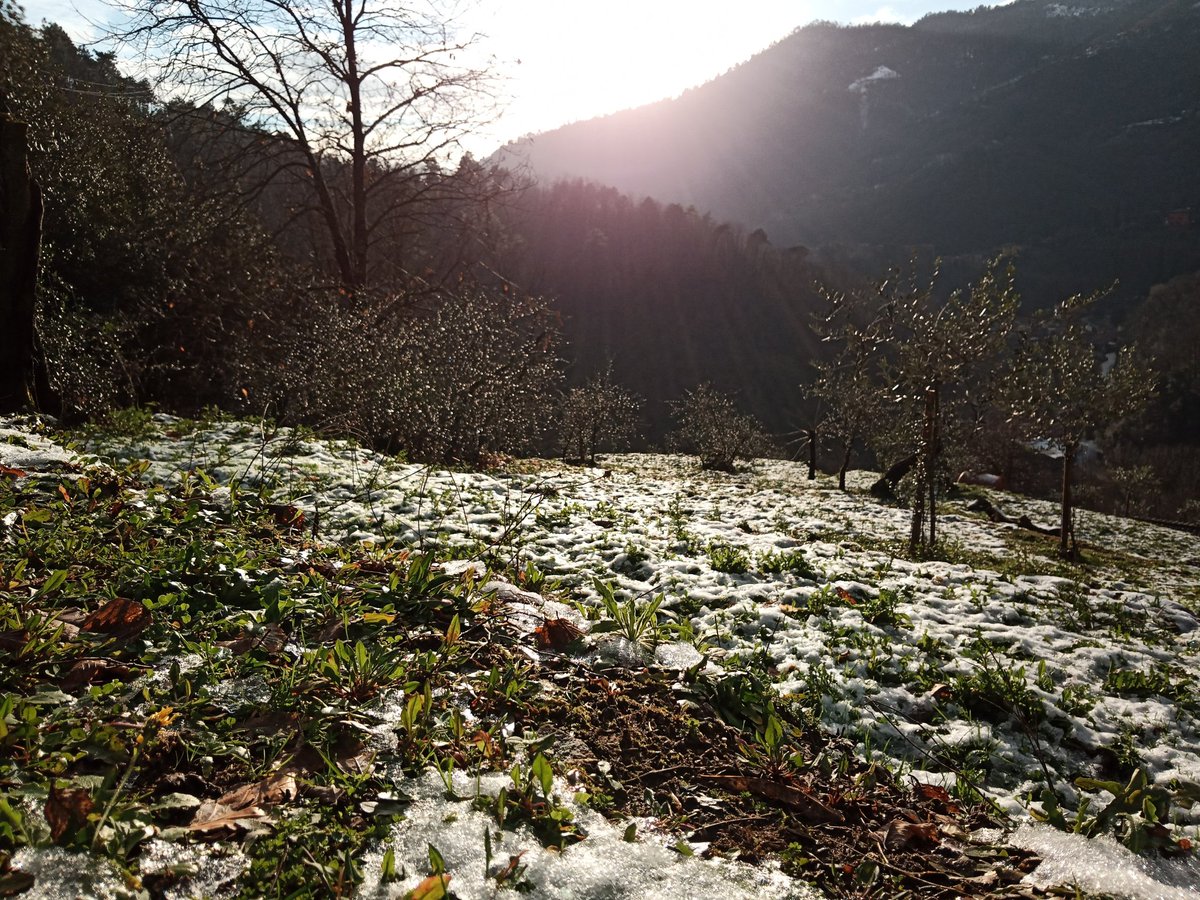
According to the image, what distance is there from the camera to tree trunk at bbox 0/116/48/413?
7.52m

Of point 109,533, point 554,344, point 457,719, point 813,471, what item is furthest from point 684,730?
point 813,471

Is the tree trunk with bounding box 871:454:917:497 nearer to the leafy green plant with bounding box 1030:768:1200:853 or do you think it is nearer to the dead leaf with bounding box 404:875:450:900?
the leafy green plant with bounding box 1030:768:1200:853

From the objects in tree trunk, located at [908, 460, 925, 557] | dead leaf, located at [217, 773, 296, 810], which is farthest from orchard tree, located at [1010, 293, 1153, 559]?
dead leaf, located at [217, 773, 296, 810]

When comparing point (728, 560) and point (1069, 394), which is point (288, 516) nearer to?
point (728, 560)

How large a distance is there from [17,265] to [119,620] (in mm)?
7304

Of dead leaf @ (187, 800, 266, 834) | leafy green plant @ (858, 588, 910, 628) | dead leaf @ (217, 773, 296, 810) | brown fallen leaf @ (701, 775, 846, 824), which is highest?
dead leaf @ (187, 800, 266, 834)

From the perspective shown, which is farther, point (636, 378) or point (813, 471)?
point (636, 378)

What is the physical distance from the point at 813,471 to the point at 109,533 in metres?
29.5

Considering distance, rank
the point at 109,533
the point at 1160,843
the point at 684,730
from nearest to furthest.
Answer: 1. the point at 1160,843
2. the point at 684,730
3. the point at 109,533

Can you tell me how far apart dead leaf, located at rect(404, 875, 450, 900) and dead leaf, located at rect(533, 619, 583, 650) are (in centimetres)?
192

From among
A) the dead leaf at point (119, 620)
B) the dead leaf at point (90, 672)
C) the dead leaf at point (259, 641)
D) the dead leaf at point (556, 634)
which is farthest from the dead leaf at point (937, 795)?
the dead leaf at point (119, 620)

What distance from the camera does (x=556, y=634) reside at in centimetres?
382

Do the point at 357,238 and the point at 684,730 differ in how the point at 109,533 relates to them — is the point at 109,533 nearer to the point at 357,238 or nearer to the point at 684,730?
the point at 684,730

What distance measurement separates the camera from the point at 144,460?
20.4 feet
